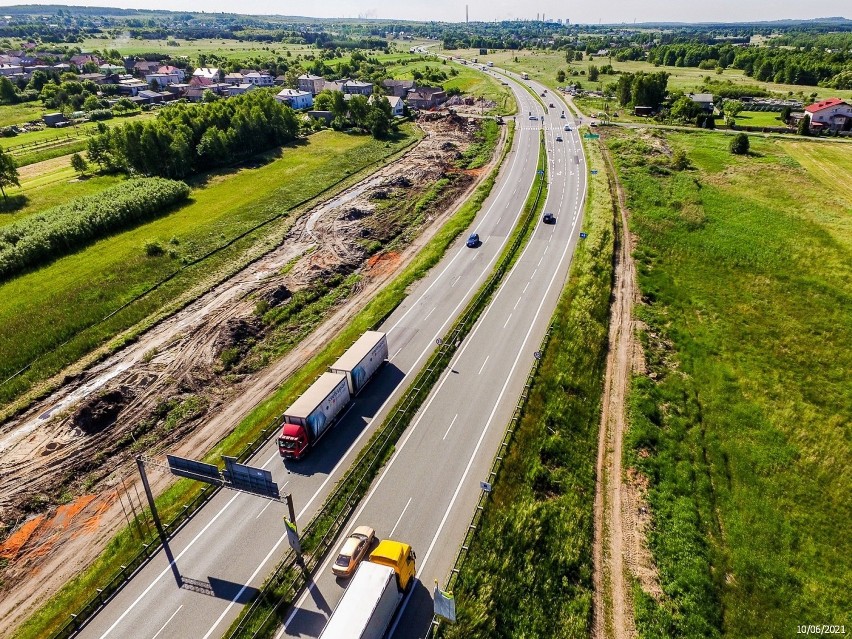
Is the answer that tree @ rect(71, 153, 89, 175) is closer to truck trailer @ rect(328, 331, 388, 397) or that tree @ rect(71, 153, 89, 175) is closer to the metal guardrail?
truck trailer @ rect(328, 331, 388, 397)

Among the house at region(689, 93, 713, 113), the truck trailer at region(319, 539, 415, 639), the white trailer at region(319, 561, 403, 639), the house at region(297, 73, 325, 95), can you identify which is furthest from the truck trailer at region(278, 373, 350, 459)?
the house at region(297, 73, 325, 95)

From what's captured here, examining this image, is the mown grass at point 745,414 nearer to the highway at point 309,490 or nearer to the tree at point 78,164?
the highway at point 309,490

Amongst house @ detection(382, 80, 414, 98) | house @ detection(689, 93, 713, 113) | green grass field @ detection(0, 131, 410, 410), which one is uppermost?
Answer: house @ detection(382, 80, 414, 98)

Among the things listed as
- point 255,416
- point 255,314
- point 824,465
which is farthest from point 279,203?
point 824,465

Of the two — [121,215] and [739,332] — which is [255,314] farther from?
[739,332]

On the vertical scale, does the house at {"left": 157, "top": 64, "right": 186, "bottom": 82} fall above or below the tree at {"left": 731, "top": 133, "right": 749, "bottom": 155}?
above

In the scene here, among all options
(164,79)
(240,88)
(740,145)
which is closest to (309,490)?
(740,145)

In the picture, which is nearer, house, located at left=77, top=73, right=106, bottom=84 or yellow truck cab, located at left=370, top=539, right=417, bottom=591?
yellow truck cab, located at left=370, top=539, right=417, bottom=591
